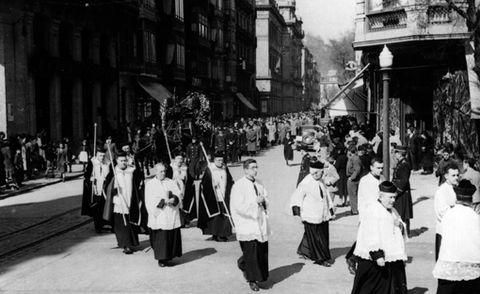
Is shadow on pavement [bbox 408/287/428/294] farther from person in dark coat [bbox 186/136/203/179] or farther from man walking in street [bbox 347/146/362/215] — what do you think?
person in dark coat [bbox 186/136/203/179]

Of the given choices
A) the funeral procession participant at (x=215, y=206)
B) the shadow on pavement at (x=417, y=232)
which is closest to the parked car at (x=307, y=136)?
the shadow on pavement at (x=417, y=232)

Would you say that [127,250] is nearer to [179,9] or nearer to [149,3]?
[149,3]

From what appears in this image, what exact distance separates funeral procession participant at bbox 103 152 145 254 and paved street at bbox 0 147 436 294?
33cm

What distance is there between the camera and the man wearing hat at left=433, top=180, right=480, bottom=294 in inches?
241

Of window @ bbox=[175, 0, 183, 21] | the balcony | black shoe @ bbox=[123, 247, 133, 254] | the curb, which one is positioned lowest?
black shoe @ bbox=[123, 247, 133, 254]

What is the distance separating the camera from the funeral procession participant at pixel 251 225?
27.3ft

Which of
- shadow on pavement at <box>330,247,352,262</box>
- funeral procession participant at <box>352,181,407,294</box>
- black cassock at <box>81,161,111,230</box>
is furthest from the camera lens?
black cassock at <box>81,161,111,230</box>

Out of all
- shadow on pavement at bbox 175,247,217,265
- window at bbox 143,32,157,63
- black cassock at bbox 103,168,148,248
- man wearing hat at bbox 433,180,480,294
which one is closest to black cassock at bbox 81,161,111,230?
black cassock at bbox 103,168,148,248

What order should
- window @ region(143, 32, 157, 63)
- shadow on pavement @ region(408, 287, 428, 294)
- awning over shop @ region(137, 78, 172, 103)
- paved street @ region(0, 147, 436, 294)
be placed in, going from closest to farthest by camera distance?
1. shadow on pavement @ region(408, 287, 428, 294)
2. paved street @ region(0, 147, 436, 294)
3. awning over shop @ region(137, 78, 172, 103)
4. window @ region(143, 32, 157, 63)

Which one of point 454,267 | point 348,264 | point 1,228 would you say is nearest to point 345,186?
point 348,264

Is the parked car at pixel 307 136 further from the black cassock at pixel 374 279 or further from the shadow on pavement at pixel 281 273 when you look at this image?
the black cassock at pixel 374 279

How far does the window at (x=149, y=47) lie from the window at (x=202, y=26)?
418 inches

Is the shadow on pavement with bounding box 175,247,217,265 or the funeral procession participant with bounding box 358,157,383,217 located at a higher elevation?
the funeral procession participant with bounding box 358,157,383,217

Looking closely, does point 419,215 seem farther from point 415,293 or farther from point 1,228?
point 1,228
